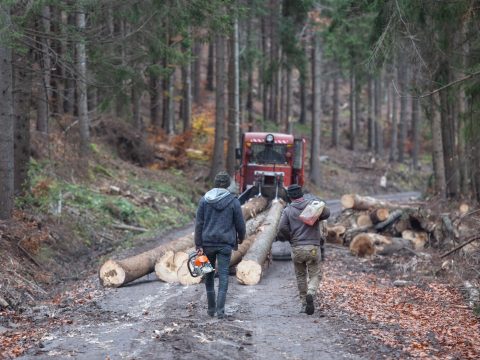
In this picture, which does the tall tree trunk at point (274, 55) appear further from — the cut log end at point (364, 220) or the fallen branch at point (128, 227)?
the fallen branch at point (128, 227)

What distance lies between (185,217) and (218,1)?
411 inches

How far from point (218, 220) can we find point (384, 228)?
434 inches

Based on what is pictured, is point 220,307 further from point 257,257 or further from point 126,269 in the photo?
point 257,257

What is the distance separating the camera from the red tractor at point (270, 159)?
21922 mm

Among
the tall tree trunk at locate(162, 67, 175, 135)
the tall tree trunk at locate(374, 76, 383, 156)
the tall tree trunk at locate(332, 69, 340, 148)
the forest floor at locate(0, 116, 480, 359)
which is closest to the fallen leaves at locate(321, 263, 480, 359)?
the forest floor at locate(0, 116, 480, 359)


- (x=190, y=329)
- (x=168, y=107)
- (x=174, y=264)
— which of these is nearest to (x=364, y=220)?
(x=174, y=264)

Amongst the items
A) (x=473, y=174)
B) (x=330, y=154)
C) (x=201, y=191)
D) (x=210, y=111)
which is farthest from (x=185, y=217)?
(x=330, y=154)

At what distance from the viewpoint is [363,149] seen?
53344mm

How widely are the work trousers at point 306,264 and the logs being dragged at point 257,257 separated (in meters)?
1.94

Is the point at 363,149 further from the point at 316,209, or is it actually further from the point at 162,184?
the point at 316,209

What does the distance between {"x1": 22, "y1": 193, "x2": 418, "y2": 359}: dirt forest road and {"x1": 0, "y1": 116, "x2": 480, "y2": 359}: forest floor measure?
0.7 inches

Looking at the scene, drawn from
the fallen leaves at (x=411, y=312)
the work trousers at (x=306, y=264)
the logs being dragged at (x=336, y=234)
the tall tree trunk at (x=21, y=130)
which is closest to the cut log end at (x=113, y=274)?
the work trousers at (x=306, y=264)

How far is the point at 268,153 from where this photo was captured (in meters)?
22.5

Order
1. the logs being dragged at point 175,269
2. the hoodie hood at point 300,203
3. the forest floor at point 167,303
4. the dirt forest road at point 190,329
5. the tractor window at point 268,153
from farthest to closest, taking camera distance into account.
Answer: the tractor window at point 268,153, the logs being dragged at point 175,269, the hoodie hood at point 300,203, the forest floor at point 167,303, the dirt forest road at point 190,329
